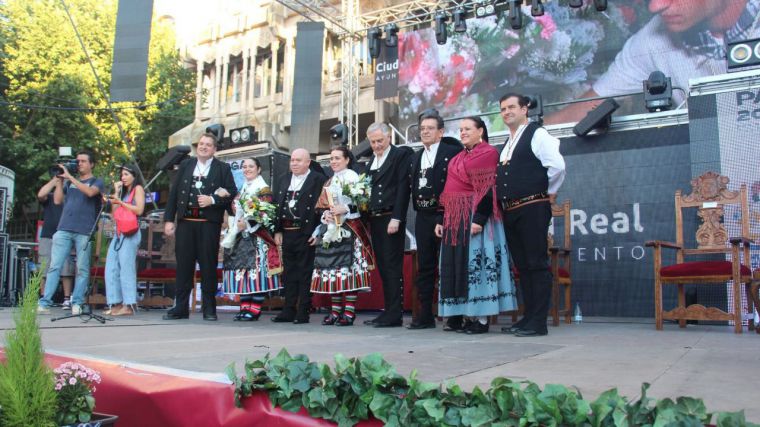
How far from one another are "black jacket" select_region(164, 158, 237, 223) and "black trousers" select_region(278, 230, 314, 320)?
2.15 ft

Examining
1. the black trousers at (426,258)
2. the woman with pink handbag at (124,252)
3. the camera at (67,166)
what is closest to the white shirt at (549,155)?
the black trousers at (426,258)

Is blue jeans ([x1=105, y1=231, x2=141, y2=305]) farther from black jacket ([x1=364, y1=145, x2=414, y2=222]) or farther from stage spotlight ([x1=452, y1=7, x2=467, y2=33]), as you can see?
stage spotlight ([x1=452, y1=7, x2=467, y2=33])

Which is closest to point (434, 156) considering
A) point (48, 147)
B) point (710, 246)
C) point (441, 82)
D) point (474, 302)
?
point (474, 302)

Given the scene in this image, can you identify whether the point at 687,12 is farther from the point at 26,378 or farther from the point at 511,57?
the point at 26,378

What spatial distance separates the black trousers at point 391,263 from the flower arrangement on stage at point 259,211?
0.99 m

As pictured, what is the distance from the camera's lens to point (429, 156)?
15.9 ft

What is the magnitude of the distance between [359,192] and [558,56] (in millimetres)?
9318

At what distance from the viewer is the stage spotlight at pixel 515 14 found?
12016mm

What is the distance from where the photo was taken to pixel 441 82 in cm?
1450

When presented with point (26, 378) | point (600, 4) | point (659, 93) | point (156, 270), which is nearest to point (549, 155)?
point (26, 378)

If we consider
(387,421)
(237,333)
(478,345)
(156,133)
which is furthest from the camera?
(156,133)

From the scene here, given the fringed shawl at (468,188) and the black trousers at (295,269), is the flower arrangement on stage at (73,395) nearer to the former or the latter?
the fringed shawl at (468,188)

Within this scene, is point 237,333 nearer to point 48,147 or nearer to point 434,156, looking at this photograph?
point 434,156

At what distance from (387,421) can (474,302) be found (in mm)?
2757
